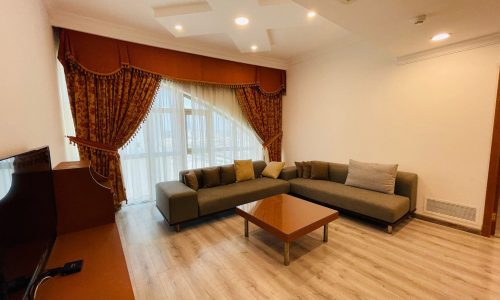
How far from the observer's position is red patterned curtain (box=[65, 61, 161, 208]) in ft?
9.85

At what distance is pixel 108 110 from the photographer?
10.5 feet

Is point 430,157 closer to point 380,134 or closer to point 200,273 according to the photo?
point 380,134

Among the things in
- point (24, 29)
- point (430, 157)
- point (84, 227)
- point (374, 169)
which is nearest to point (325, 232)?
point (374, 169)

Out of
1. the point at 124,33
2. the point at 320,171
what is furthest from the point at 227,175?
the point at 124,33

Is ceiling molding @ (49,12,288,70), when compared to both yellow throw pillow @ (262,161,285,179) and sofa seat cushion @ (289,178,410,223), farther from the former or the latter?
sofa seat cushion @ (289,178,410,223)

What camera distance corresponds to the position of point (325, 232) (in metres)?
2.54

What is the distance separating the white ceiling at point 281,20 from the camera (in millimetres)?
1872

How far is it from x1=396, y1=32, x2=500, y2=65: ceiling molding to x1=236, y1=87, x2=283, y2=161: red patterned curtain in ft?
8.06

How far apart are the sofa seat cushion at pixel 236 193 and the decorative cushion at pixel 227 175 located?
0.33 ft

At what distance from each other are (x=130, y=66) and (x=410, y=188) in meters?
4.37

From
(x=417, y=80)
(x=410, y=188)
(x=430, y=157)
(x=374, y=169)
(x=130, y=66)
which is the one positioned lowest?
(x=410, y=188)

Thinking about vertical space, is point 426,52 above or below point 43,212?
above

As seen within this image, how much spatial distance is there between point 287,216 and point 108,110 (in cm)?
291

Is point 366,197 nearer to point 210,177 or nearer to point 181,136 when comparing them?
point 210,177
